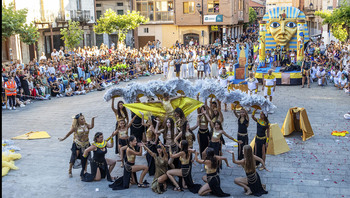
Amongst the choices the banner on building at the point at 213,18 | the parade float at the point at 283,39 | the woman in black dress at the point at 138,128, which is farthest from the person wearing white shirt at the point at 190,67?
the banner on building at the point at 213,18

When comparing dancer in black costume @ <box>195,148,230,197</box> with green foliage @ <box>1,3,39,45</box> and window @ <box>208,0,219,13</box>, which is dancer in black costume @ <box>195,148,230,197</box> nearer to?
green foliage @ <box>1,3,39,45</box>

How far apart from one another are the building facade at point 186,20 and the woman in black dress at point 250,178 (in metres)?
32.6

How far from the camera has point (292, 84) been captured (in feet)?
73.8

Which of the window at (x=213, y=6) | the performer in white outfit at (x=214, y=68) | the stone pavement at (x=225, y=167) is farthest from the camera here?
the window at (x=213, y=6)

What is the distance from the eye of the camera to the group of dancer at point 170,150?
8484mm

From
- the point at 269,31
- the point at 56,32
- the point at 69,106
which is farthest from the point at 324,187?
the point at 56,32

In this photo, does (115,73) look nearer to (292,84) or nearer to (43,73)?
(43,73)

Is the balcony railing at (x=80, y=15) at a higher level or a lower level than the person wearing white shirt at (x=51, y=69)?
higher

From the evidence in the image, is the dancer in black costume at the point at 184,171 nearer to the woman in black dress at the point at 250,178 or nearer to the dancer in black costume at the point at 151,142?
the woman in black dress at the point at 250,178

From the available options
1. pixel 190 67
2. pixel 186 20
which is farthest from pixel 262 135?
pixel 186 20

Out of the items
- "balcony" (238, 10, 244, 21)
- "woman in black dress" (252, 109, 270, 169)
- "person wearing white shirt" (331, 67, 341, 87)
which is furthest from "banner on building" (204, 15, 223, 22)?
"woman in black dress" (252, 109, 270, 169)

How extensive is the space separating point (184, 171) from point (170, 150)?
0.78 metres

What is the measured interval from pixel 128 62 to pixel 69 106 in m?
9.51

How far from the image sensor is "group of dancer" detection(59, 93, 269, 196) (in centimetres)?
848
